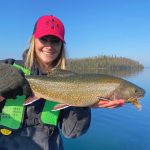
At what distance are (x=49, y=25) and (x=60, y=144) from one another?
1.95 m

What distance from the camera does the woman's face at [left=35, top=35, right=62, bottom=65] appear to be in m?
4.62

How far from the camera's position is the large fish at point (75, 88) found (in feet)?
14.6

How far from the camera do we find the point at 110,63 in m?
117

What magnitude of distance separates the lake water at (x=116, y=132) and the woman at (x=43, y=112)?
456 centimetres

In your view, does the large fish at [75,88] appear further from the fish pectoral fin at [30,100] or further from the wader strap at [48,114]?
the wader strap at [48,114]

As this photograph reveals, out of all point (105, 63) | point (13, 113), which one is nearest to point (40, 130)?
point (13, 113)

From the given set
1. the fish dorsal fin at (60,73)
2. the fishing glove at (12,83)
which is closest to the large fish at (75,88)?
the fish dorsal fin at (60,73)

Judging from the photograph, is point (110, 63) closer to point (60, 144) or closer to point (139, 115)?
point (139, 115)

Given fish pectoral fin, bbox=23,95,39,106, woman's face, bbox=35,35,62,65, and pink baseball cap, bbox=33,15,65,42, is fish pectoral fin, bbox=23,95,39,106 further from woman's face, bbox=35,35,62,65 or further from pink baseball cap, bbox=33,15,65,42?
pink baseball cap, bbox=33,15,65,42

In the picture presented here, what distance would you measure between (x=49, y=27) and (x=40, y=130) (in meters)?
1.66

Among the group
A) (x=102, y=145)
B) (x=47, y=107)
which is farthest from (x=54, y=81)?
(x=102, y=145)

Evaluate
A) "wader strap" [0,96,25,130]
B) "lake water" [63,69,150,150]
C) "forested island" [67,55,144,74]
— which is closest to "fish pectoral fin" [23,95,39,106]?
"wader strap" [0,96,25,130]

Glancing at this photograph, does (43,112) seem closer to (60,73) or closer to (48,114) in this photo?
(48,114)

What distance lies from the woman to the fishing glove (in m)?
0.32
